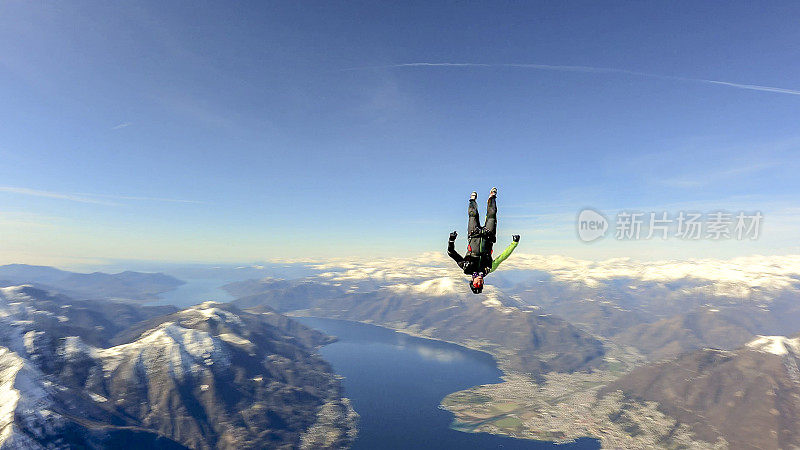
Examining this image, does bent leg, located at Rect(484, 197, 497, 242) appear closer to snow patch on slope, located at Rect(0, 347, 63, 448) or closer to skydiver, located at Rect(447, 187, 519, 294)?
skydiver, located at Rect(447, 187, 519, 294)

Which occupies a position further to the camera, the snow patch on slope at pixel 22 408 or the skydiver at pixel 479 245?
the snow patch on slope at pixel 22 408

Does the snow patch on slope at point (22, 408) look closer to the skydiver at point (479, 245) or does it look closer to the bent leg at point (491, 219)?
the skydiver at point (479, 245)

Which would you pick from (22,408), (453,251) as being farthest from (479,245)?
(22,408)

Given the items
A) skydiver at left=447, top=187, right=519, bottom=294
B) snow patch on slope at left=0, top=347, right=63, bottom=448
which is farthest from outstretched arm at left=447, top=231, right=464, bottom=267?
snow patch on slope at left=0, top=347, right=63, bottom=448

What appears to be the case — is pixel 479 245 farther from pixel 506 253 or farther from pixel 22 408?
pixel 22 408

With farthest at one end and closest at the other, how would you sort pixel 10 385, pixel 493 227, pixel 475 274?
pixel 10 385, pixel 475 274, pixel 493 227

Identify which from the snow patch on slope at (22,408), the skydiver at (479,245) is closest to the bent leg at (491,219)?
the skydiver at (479,245)

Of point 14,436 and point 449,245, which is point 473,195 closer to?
point 449,245

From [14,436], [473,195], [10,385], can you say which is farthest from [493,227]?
[10,385]
